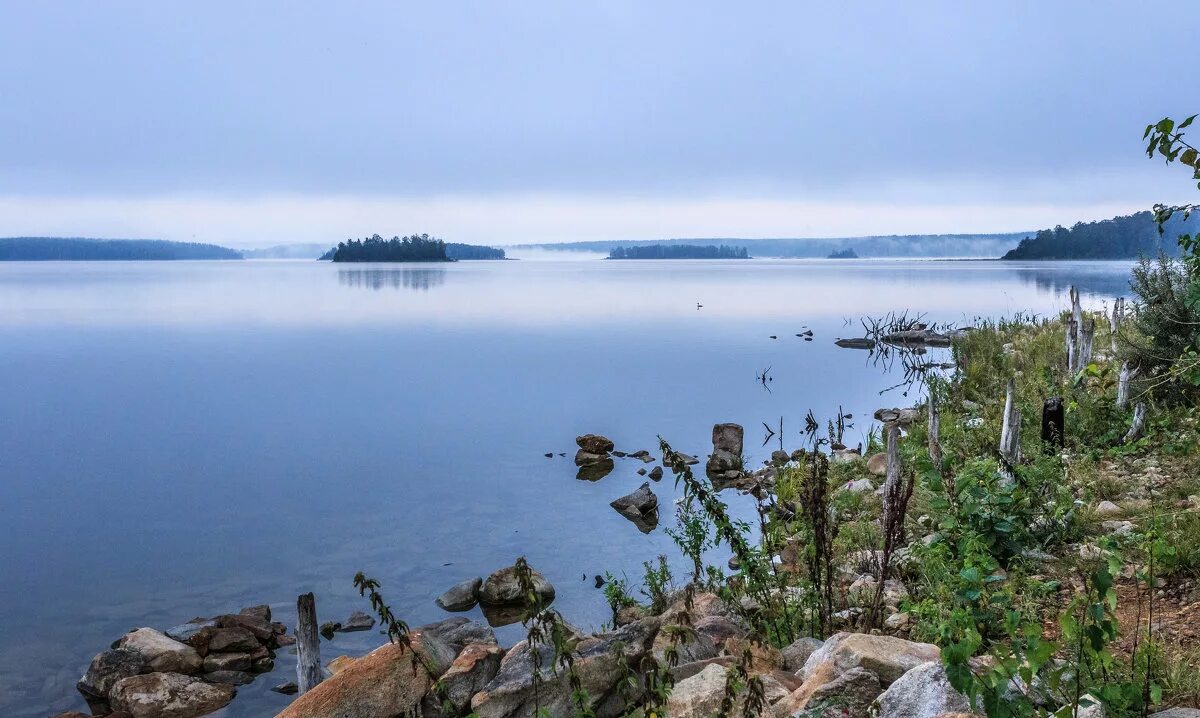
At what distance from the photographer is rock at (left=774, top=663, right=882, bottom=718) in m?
4.68

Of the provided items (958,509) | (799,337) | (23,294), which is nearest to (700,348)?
(799,337)

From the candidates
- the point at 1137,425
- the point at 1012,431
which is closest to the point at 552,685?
the point at 1012,431

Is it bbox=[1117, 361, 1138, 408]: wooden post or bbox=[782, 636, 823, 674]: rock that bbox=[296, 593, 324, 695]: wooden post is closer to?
bbox=[782, 636, 823, 674]: rock

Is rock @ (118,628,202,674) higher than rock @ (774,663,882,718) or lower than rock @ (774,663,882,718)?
lower

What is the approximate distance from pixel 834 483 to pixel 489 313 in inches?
1889

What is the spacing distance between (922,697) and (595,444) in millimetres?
13769

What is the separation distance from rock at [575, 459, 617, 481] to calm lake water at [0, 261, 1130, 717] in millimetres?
246

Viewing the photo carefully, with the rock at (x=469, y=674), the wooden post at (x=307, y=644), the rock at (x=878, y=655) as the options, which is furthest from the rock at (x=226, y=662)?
the rock at (x=878, y=655)

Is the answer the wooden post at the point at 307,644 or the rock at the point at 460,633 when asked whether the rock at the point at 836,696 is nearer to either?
the rock at the point at 460,633

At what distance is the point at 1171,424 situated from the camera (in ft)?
35.1

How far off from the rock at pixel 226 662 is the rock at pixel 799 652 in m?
5.98

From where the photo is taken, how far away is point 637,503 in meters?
14.0

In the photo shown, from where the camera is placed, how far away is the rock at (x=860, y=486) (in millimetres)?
12211

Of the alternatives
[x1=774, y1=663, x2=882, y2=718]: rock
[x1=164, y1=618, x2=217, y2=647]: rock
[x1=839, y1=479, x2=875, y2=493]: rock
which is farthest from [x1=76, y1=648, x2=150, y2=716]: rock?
[x1=839, y1=479, x2=875, y2=493]: rock
